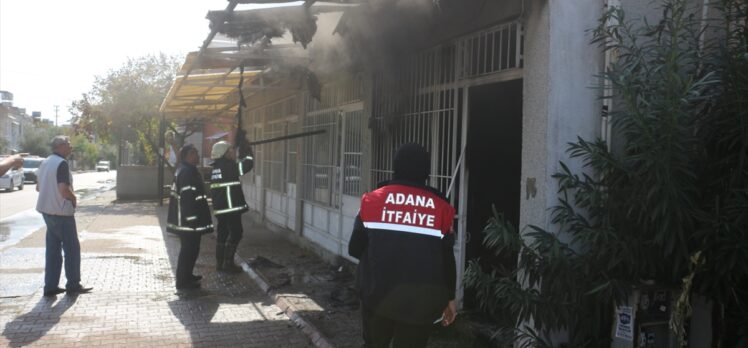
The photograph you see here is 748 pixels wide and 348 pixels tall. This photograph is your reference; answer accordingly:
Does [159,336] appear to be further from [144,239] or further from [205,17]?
[144,239]

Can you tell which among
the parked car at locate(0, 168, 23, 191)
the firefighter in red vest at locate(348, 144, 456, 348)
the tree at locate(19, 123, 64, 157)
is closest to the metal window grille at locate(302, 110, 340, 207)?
the firefighter in red vest at locate(348, 144, 456, 348)

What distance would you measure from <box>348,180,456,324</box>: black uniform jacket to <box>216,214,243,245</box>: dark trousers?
4939 mm

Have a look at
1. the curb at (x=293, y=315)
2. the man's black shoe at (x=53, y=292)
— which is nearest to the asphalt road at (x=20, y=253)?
the man's black shoe at (x=53, y=292)

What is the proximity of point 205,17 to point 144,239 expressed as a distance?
6900mm

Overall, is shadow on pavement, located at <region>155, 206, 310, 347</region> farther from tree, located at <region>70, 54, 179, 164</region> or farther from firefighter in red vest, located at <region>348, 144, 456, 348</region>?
tree, located at <region>70, 54, 179, 164</region>

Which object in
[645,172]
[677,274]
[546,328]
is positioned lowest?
[546,328]

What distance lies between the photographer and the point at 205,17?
538 centimetres

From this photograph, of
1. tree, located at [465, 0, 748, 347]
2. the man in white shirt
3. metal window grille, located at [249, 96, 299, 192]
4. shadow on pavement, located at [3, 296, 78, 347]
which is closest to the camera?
tree, located at [465, 0, 748, 347]

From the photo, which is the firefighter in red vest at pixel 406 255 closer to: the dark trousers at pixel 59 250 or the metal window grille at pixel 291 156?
the dark trousers at pixel 59 250

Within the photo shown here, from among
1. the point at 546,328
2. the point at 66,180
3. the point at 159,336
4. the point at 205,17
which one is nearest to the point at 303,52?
the point at 205,17

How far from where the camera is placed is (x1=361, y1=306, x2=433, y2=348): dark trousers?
124 inches

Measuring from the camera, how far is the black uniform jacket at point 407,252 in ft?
10.1

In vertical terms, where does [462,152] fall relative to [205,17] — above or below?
below

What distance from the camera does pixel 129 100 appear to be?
22031 millimetres
